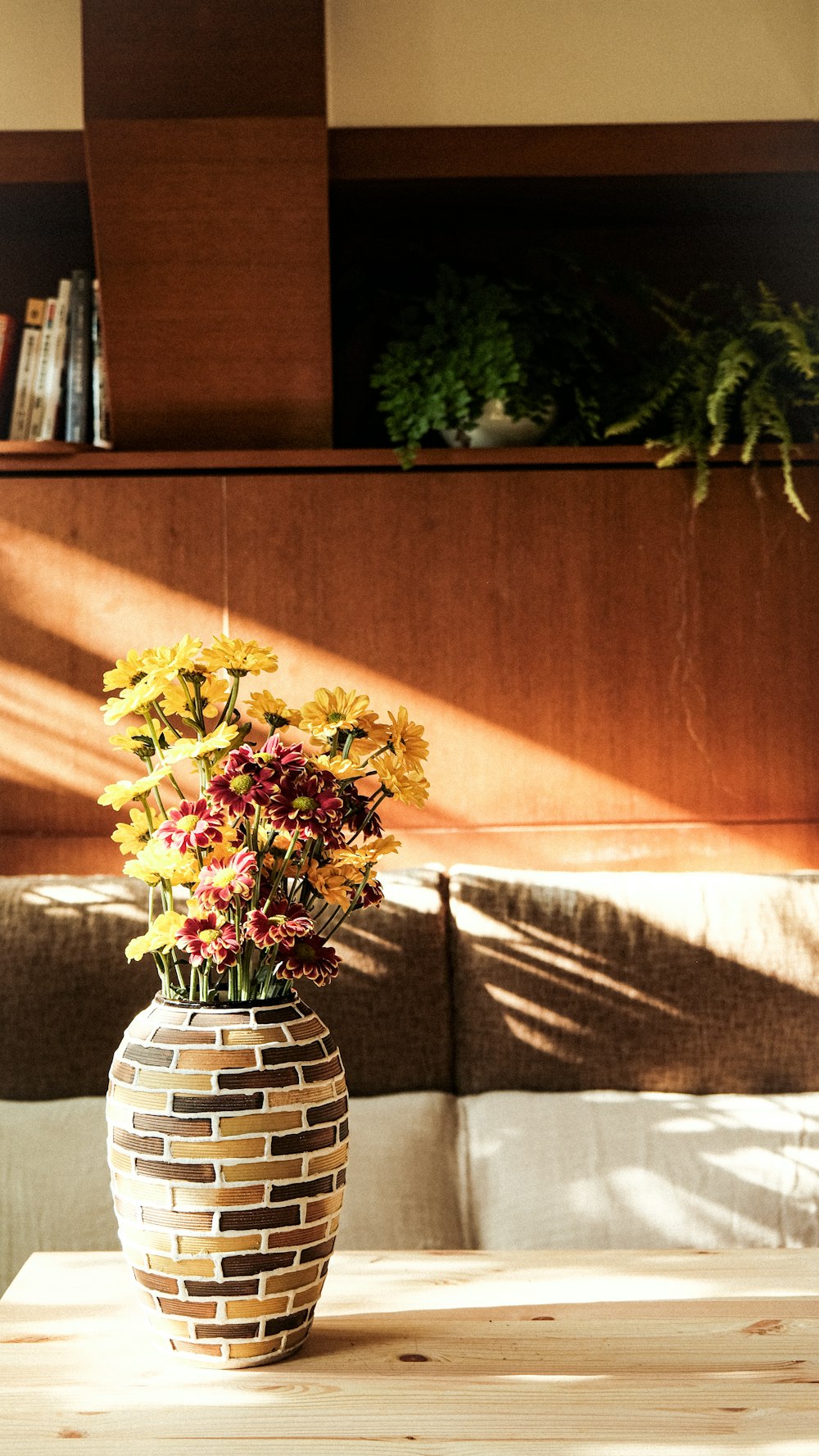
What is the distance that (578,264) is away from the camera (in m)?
2.38

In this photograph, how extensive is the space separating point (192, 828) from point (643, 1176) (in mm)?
1102

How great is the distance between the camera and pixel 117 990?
6.24ft

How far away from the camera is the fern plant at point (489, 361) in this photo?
2221 mm

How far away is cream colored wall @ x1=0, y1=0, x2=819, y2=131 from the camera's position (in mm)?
2303

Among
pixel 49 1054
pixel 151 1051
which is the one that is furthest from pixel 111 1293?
pixel 49 1054

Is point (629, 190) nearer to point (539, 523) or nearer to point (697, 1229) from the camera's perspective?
point (539, 523)

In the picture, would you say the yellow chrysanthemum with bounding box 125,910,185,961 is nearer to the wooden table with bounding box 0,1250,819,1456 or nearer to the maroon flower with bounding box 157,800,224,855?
the maroon flower with bounding box 157,800,224,855

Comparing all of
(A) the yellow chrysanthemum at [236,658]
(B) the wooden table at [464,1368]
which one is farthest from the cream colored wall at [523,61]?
(B) the wooden table at [464,1368]

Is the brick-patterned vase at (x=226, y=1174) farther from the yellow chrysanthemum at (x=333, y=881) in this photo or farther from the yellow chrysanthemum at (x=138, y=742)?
the yellow chrysanthemum at (x=138, y=742)

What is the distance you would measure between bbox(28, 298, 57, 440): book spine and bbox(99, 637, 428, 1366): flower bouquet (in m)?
1.38

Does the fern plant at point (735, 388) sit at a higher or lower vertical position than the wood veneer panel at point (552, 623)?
higher

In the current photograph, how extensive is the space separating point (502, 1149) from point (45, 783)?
3.48 ft

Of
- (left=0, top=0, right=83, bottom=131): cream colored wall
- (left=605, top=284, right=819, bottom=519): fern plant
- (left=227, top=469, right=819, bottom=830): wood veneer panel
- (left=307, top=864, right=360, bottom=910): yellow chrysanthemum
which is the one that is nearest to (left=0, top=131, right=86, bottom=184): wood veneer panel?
(left=0, top=0, right=83, bottom=131): cream colored wall

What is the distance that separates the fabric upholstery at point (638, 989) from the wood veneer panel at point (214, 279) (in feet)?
3.26
